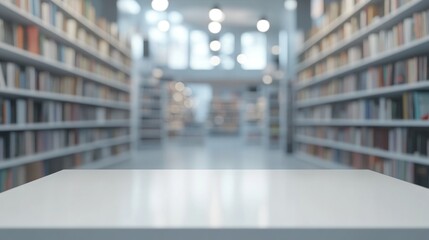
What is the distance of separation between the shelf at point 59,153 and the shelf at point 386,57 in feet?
12.3

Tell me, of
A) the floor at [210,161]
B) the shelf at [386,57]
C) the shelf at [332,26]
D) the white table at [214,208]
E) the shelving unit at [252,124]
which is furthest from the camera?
the shelving unit at [252,124]

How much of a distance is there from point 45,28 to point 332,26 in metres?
4.18

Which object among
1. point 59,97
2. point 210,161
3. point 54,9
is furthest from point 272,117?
point 54,9

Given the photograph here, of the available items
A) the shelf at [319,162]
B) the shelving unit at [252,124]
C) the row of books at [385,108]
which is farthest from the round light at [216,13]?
the shelving unit at [252,124]

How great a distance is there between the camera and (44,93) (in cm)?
398

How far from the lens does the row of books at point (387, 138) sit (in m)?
3.23

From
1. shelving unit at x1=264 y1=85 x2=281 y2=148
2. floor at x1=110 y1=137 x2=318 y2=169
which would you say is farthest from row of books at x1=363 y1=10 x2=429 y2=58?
shelving unit at x1=264 y1=85 x2=281 y2=148

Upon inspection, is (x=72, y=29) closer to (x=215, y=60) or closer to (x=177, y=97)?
(x=215, y=60)

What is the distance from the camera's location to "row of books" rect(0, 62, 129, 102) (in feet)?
10.6

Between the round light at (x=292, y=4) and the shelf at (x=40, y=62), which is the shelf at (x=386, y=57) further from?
→ the shelf at (x=40, y=62)

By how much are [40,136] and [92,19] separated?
244 cm

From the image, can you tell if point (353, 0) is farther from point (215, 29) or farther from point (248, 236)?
point (248, 236)

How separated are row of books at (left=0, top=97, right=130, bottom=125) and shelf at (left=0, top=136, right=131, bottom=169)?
1.17 ft

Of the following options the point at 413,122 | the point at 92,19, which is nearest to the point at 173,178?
the point at 413,122
